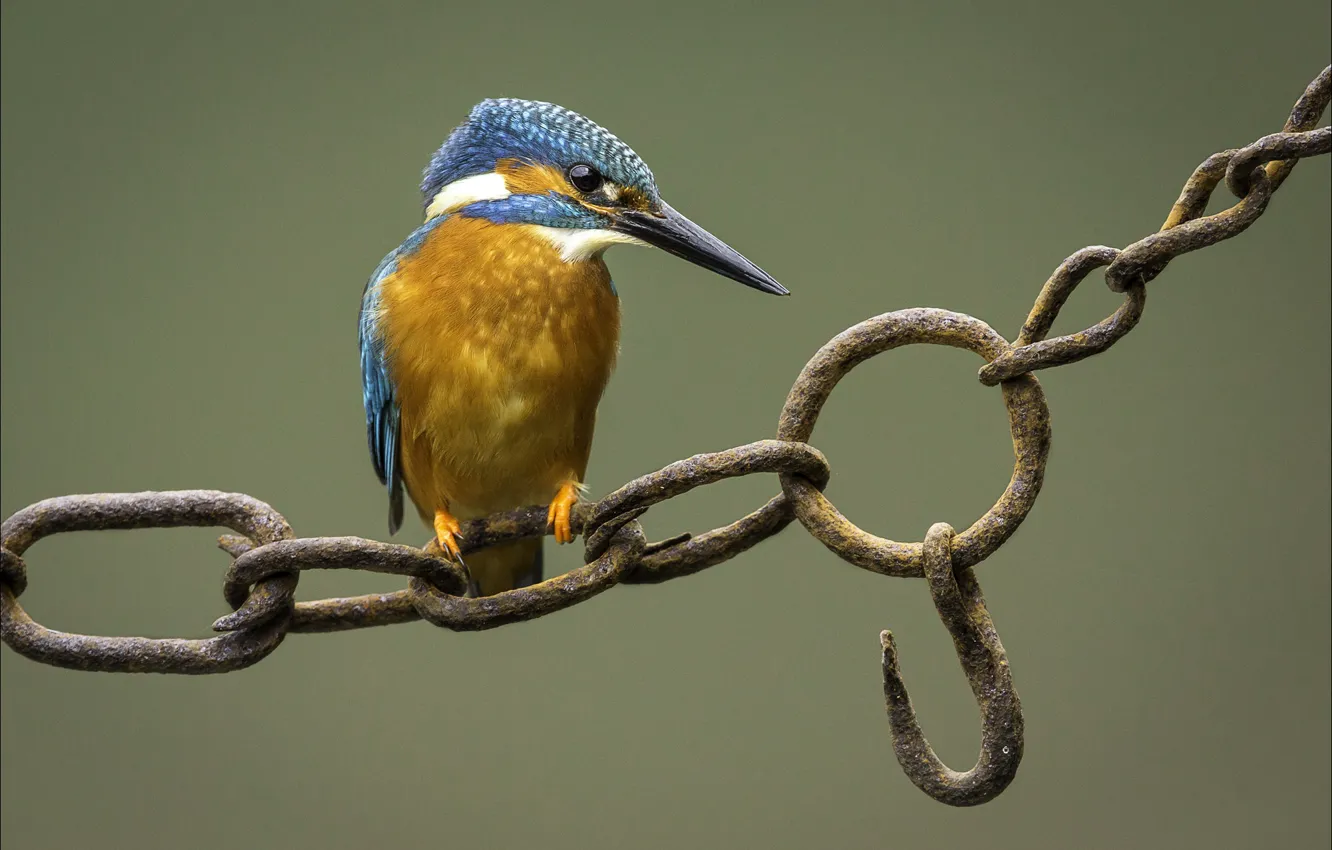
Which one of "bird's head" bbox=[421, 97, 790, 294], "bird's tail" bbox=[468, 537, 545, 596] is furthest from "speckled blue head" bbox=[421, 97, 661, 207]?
"bird's tail" bbox=[468, 537, 545, 596]

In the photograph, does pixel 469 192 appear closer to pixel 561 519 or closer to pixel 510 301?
pixel 510 301

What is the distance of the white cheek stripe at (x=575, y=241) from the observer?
3.80ft

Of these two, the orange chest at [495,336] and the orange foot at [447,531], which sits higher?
the orange chest at [495,336]

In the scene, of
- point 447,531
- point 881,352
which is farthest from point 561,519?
point 881,352

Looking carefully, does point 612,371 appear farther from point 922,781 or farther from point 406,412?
point 922,781

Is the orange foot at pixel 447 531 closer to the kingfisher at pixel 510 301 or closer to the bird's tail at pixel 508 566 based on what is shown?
the kingfisher at pixel 510 301

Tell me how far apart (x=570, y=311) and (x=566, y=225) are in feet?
0.28

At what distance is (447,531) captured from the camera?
4.12ft

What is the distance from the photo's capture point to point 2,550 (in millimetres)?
954

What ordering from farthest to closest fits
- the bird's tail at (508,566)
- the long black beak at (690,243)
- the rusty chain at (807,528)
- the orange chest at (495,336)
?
the bird's tail at (508,566), the orange chest at (495,336), the long black beak at (690,243), the rusty chain at (807,528)

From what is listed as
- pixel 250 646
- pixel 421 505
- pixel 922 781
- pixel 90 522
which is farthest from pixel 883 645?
pixel 421 505

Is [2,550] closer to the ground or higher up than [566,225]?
closer to the ground

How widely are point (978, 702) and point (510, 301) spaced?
0.61m

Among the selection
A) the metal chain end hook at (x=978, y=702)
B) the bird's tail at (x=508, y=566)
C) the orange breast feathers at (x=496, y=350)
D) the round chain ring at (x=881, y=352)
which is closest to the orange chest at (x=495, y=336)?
the orange breast feathers at (x=496, y=350)
